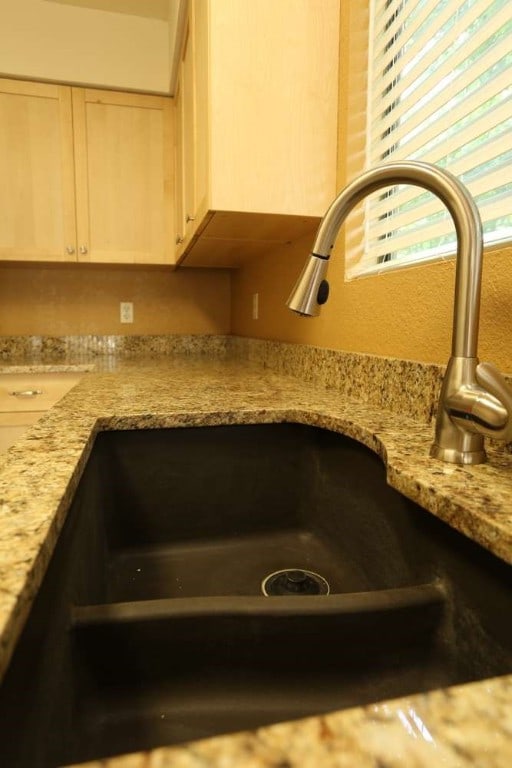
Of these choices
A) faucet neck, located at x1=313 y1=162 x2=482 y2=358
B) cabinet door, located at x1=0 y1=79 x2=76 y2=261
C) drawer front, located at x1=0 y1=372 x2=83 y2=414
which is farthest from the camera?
cabinet door, located at x1=0 y1=79 x2=76 y2=261

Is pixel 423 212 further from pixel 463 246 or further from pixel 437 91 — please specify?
pixel 463 246

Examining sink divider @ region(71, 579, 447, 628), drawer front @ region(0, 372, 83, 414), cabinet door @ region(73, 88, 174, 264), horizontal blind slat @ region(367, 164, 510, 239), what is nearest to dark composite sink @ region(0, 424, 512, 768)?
sink divider @ region(71, 579, 447, 628)

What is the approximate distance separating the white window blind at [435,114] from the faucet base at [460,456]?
339mm

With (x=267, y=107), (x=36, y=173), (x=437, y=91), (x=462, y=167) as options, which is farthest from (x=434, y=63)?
(x=36, y=173)

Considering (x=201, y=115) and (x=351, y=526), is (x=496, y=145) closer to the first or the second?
(x=351, y=526)

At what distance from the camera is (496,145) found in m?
0.71

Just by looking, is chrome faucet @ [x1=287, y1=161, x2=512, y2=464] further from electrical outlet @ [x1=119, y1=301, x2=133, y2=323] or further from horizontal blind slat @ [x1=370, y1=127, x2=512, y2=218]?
electrical outlet @ [x1=119, y1=301, x2=133, y2=323]

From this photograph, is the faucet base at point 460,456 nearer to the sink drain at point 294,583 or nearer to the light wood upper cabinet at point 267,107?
the sink drain at point 294,583

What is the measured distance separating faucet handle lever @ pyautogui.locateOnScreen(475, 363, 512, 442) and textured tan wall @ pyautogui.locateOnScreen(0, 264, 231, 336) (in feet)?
7.29

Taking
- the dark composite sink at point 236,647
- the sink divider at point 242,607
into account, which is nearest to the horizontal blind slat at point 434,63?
the dark composite sink at point 236,647

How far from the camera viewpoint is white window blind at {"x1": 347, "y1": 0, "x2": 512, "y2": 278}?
0.71m

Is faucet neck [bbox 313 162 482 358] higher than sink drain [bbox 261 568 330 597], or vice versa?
faucet neck [bbox 313 162 482 358]

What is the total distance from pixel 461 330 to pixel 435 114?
0.56 metres

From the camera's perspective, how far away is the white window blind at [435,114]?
0.71m
